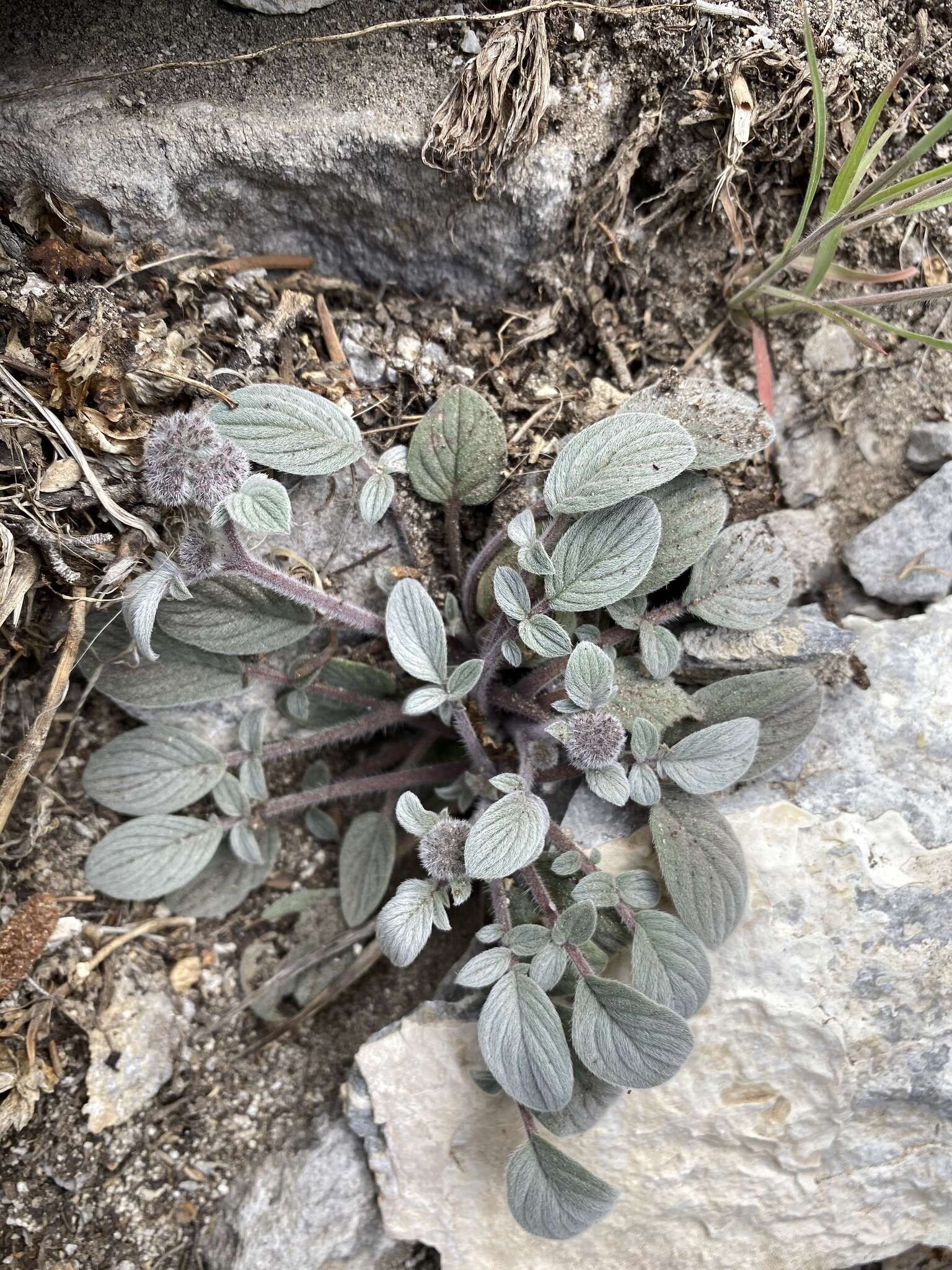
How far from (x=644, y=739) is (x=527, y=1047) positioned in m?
0.81

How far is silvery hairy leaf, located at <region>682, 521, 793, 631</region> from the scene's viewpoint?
238 centimetres

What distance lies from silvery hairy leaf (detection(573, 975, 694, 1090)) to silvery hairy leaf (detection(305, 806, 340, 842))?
100 centimetres

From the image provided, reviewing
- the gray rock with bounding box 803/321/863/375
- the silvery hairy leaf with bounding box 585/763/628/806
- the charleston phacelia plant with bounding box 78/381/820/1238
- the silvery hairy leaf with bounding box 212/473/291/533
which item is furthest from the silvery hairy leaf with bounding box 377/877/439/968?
the gray rock with bounding box 803/321/863/375

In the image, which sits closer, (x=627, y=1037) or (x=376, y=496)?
(x=627, y=1037)

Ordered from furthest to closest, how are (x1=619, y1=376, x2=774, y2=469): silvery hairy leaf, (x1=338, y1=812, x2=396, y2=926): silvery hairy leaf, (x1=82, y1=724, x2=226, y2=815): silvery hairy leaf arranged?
(x1=338, y1=812, x2=396, y2=926): silvery hairy leaf < (x1=82, y1=724, x2=226, y2=815): silvery hairy leaf < (x1=619, y1=376, x2=774, y2=469): silvery hairy leaf

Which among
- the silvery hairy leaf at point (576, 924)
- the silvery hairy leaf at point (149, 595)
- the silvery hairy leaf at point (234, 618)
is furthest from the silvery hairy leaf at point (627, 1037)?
the silvery hairy leaf at point (149, 595)

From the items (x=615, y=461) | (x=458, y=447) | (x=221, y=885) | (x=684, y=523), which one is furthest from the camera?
(x=221, y=885)

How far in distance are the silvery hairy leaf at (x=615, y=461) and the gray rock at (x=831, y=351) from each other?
34.4 inches

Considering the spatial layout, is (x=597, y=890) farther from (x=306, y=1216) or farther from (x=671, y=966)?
(x=306, y=1216)

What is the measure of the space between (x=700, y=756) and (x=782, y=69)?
1.86 m

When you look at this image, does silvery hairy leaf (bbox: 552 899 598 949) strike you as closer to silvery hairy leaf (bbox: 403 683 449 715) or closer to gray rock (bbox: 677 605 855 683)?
silvery hairy leaf (bbox: 403 683 449 715)

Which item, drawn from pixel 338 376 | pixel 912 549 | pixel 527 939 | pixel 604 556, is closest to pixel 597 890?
pixel 527 939

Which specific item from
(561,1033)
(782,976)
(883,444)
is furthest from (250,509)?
(883,444)

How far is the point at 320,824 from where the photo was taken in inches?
110
